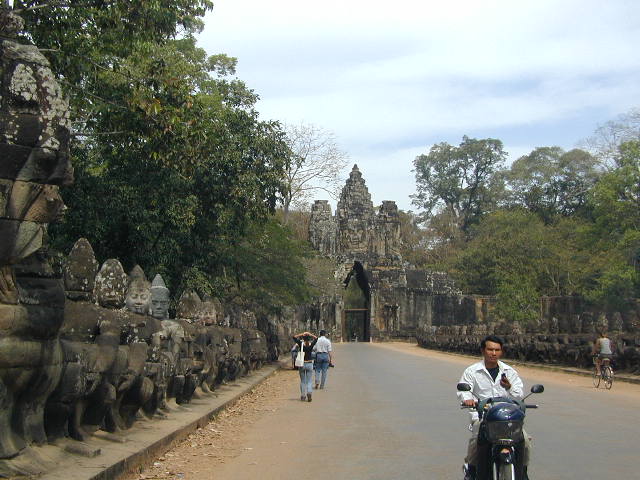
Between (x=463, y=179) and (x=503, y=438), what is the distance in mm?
89452

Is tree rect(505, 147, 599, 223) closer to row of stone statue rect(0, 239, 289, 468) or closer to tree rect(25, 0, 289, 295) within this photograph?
tree rect(25, 0, 289, 295)

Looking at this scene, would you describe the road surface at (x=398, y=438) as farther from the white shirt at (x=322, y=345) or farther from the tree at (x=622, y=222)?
the tree at (x=622, y=222)

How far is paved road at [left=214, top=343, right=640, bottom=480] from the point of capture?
8.27 m

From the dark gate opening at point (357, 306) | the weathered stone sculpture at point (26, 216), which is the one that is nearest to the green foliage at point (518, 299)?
the dark gate opening at point (357, 306)

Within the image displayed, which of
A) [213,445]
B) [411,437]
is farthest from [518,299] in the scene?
[213,445]

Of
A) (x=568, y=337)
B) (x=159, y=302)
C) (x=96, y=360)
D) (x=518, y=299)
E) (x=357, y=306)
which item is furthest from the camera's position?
(x=357, y=306)

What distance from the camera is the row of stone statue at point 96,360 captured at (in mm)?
6008

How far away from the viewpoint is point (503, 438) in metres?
5.74

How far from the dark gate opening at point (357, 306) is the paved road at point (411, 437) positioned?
48.8m

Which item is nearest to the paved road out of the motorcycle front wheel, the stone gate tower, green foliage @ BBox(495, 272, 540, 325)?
the motorcycle front wheel

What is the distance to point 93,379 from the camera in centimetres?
753

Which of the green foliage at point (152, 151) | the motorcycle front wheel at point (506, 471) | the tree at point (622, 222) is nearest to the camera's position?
the motorcycle front wheel at point (506, 471)

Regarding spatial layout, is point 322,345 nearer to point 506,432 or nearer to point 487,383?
point 487,383

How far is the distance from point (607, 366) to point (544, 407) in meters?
6.13
